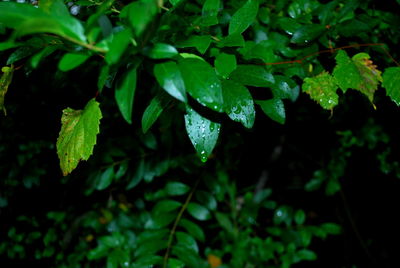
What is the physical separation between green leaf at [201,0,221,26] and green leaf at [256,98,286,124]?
25cm

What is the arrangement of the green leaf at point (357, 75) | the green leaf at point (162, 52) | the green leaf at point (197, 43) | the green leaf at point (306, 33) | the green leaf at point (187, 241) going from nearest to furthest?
the green leaf at point (162, 52) < the green leaf at point (197, 43) < the green leaf at point (357, 75) < the green leaf at point (306, 33) < the green leaf at point (187, 241)

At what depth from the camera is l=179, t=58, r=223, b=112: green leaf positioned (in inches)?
24.9

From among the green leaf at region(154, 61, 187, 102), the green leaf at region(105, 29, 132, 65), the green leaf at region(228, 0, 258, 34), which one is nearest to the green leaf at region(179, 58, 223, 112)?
the green leaf at region(154, 61, 187, 102)

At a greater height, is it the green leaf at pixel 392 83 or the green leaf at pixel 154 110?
the green leaf at pixel 392 83

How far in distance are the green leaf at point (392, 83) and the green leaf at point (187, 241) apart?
3.32 ft

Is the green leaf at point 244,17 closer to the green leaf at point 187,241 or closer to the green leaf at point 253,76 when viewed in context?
the green leaf at point 253,76

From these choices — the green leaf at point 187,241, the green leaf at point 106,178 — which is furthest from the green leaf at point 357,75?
the green leaf at point 106,178

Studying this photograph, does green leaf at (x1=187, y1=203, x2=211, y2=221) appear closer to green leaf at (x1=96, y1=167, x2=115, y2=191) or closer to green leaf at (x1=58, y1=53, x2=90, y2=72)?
green leaf at (x1=96, y1=167, x2=115, y2=191)

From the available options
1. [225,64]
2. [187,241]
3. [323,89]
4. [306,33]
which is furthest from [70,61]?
[187,241]

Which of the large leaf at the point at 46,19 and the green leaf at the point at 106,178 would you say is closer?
the large leaf at the point at 46,19

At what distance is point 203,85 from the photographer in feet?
2.08

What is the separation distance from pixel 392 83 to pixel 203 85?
1.80 ft

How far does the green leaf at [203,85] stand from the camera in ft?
2.07

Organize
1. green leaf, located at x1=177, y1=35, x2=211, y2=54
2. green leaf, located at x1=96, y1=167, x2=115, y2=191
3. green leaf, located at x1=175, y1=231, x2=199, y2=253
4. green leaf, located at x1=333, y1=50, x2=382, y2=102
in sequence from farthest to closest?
green leaf, located at x1=96, y1=167, x2=115, y2=191 < green leaf, located at x1=175, y1=231, x2=199, y2=253 < green leaf, located at x1=333, y1=50, x2=382, y2=102 < green leaf, located at x1=177, y1=35, x2=211, y2=54
